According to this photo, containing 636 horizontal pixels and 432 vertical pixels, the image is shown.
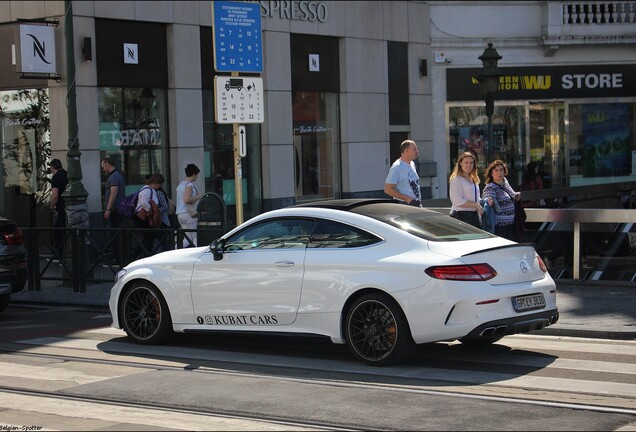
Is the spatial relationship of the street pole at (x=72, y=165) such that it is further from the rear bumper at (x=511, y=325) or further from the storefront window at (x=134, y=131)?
the rear bumper at (x=511, y=325)

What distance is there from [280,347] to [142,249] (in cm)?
536

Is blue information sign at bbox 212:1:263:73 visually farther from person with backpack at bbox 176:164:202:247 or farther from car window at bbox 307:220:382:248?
car window at bbox 307:220:382:248

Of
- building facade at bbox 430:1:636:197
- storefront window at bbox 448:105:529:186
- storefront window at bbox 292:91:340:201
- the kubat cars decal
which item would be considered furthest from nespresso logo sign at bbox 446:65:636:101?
the kubat cars decal

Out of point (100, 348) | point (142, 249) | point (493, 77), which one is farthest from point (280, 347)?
point (493, 77)

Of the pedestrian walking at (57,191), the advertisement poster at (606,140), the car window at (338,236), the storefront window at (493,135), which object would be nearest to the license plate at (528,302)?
the car window at (338,236)

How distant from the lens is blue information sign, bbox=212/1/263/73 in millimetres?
13742

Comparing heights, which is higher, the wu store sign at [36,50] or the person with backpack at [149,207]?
the wu store sign at [36,50]

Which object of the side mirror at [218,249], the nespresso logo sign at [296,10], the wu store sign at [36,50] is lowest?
the side mirror at [218,249]

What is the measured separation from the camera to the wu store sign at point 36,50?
19453 millimetres

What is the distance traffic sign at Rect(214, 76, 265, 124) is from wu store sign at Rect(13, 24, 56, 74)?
728cm

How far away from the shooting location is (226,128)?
2369 cm

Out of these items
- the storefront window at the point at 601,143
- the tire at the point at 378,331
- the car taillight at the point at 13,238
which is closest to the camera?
the tire at the point at 378,331

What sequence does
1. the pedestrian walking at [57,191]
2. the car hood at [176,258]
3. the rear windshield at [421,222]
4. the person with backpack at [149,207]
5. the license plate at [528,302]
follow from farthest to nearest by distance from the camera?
the pedestrian walking at [57,191] → the person with backpack at [149,207] → the car hood at [176,258] → the rear windshield at [421,222] → the license plate at [528,302]

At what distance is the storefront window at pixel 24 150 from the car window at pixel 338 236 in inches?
476
